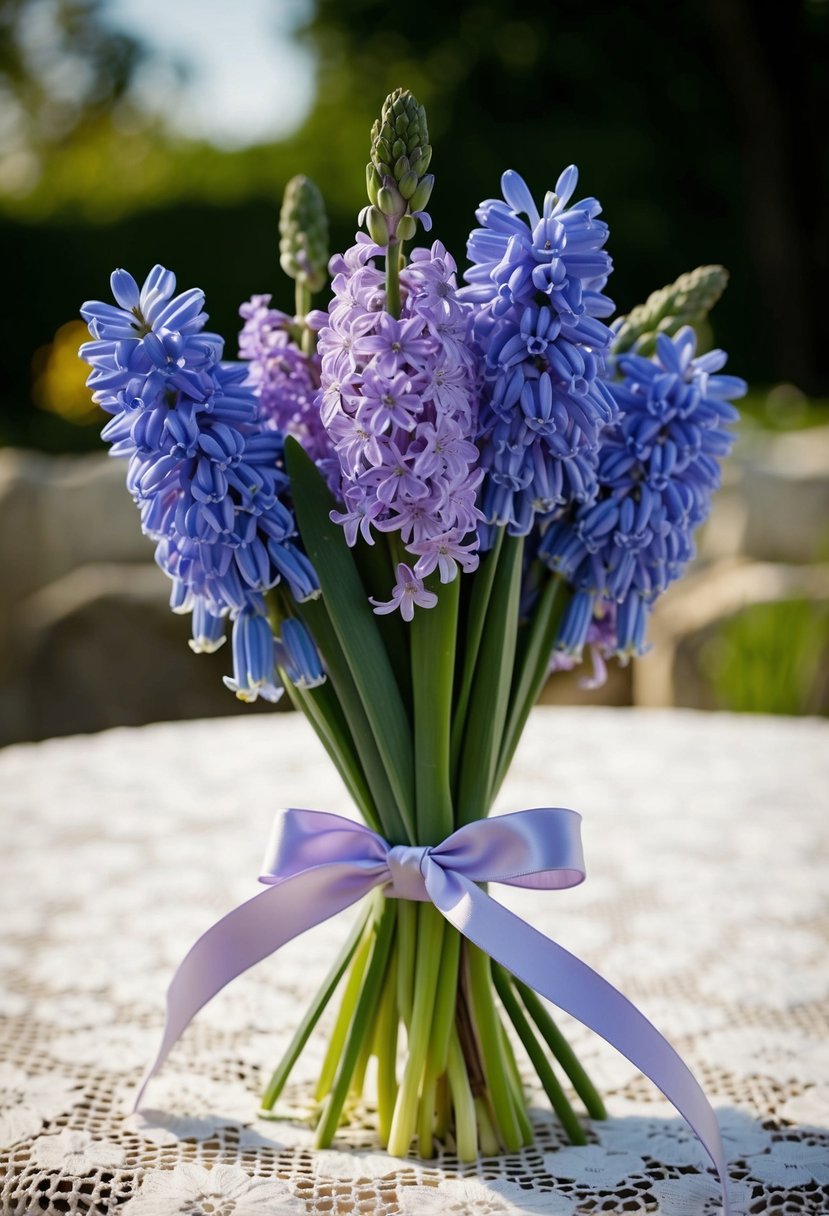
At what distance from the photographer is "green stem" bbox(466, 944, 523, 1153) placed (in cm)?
82

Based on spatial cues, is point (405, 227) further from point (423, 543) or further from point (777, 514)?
point (777, 514)

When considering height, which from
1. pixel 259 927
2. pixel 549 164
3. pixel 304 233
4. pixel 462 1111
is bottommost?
pixel 462 1111

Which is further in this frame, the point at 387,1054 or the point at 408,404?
the point at 387,1054

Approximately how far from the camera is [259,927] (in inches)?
33.4

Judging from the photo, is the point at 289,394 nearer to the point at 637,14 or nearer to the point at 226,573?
the point at 226,573

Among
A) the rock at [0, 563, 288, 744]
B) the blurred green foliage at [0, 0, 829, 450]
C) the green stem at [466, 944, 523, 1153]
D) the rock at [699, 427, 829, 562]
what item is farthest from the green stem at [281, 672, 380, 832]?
the blurred green foliage at [0, 0, 829, 450]

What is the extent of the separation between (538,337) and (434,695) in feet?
0.75

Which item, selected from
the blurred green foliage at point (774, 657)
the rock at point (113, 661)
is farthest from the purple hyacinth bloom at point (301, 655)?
the rock at point (113, 661)

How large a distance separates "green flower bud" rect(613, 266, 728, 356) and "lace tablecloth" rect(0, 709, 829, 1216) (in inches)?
21.9

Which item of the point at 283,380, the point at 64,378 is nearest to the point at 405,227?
the point at 283,380

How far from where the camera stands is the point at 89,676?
3928 mm

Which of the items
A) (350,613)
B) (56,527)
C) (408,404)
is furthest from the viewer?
(56,527)

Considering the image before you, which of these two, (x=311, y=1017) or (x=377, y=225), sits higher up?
(x=377, y=225)

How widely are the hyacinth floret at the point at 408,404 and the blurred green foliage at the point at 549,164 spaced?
606 cm
